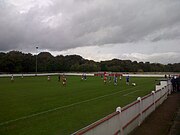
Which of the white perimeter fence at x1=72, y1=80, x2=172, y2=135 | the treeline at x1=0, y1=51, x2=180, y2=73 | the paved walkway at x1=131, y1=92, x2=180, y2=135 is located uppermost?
the treeline at x1=0, y1=51, x2=180, y2=73

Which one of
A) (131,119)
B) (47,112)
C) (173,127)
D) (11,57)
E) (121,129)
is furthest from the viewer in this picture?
(11,57)

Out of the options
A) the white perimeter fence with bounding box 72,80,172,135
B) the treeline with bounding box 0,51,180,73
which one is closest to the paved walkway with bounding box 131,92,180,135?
the white perimeter fence with bounding box 72,80,172,135

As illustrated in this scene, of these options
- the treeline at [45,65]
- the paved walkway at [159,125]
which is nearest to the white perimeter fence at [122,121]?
the paved walkway at [159,125]

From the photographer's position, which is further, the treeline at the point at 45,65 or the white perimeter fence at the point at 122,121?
the treeline at the point at 45,65

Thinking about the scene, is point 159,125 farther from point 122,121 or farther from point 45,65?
point 45,65

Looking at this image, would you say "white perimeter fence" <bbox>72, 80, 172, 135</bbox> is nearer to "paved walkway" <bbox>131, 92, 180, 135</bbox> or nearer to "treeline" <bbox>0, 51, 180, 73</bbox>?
"paved walkway" <bbox>131, 92, 180, 135</bbox>

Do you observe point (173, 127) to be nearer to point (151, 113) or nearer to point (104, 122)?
point (151, 113)

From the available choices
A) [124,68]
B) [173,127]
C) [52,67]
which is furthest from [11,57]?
[173,127]

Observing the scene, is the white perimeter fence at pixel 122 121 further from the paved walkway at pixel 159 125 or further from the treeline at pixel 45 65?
the treeline at pixel 45 65

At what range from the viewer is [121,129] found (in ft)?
27.5

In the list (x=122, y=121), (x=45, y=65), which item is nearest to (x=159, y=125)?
(x=122, y=121)

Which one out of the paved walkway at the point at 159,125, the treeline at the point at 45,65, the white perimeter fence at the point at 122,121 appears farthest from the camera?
the treeline at the point at 45,65

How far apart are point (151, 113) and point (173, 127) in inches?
141

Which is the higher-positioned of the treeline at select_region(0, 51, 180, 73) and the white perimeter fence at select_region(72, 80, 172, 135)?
the treeline at select_region(0, 51, 180, 73)
